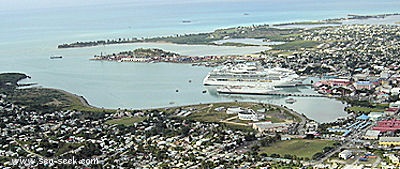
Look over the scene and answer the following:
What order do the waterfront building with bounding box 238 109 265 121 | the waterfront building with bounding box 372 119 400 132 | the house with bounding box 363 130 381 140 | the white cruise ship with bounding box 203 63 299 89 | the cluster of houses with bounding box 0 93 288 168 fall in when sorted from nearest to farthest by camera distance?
the cluster of houses with bounding box 0 93 288 168 → the house with bounding box 363 130 381 140 → the waterfront building with bounding box 372 119 400 132 → the waterfront building with bounding box 238 109 265 121 → the white cruise ship with bounding box 203 63 299 89

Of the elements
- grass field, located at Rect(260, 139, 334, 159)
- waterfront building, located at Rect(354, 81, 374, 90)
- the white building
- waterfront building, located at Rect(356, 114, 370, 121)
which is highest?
waterfront building, located at Rect(354, 81, 374, 90)

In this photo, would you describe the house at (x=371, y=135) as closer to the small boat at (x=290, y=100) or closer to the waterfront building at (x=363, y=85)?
the small boat at (x=290, y=100)

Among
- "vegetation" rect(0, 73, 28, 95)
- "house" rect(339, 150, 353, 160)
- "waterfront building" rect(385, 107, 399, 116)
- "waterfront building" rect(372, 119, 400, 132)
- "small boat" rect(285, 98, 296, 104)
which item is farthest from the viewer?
"vegetation" rect(0, 73, 28, 95)

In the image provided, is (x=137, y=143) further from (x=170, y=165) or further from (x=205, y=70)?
(x=205, y=70)

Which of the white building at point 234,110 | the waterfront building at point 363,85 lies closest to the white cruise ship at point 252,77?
the waterfront building at point 363,85

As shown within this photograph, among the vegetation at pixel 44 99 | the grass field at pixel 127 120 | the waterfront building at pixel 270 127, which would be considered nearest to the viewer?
the waterfront building at pixel 270 127

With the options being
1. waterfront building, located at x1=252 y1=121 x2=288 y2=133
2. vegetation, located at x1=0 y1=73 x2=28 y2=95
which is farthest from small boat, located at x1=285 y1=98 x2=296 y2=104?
vegetation, located at x1=0 y1=73 x2=28 y2=95

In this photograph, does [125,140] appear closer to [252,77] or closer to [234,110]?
[234,110]

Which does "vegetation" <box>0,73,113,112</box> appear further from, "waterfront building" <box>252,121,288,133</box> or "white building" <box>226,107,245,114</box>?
"waterfront building" <box>252,121,288,133</box>
